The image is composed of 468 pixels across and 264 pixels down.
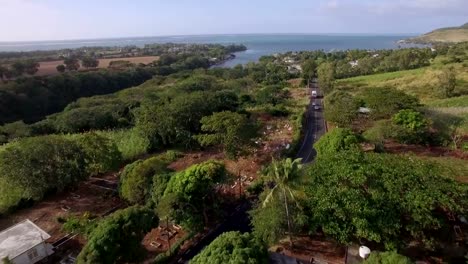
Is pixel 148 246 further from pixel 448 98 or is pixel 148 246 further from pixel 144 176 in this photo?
pixel 448 98

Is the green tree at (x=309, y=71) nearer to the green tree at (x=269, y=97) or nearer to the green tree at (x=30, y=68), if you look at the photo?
the green tree at (x=269, y=97)

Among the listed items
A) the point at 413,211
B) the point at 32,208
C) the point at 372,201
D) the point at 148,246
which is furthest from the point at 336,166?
the point at 32,208

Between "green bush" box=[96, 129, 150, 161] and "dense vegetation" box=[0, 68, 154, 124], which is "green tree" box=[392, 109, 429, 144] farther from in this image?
"dense vegetation" box=[0, 68, 154, 124]

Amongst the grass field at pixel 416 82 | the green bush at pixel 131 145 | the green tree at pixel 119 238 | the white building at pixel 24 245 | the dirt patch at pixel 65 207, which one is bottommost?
the dirt patch at pixel 65 207

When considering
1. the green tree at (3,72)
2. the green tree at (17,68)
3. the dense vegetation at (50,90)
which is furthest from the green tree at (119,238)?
the green tree at (17,68)

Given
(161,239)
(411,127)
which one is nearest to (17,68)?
(161,239)

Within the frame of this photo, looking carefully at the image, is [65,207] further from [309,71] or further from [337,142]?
[309,71]

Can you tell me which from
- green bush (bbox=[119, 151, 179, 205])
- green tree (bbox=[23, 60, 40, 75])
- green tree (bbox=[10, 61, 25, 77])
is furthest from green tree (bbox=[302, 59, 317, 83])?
green tree (bbox=[23, 60, 40, 75])
